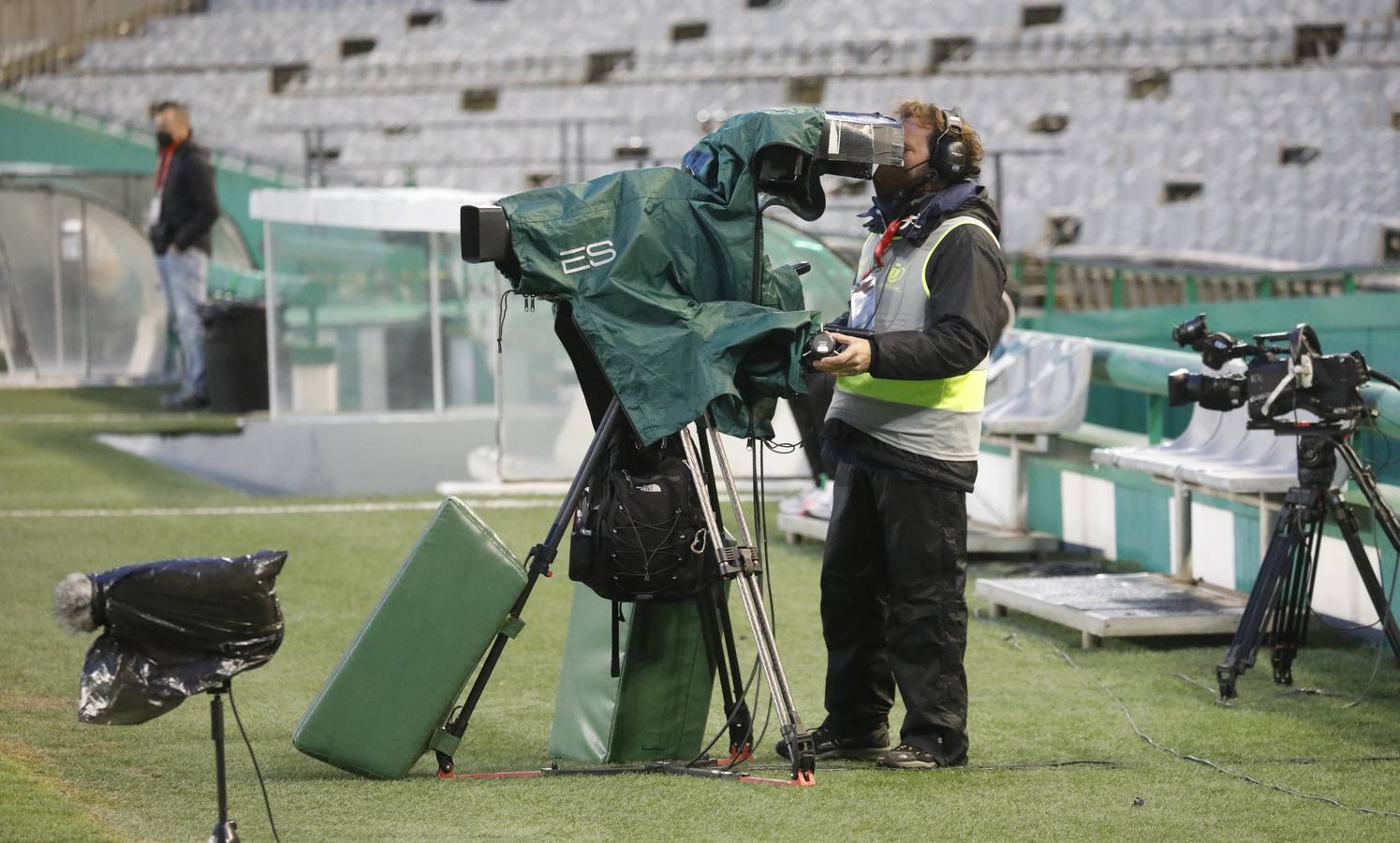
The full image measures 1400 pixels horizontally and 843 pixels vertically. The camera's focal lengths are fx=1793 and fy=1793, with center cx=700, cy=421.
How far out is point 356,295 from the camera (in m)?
10.9

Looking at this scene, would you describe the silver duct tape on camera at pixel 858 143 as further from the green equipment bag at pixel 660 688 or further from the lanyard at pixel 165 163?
the lanyard at pixel 165 163

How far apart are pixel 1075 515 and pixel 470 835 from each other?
4631 mm

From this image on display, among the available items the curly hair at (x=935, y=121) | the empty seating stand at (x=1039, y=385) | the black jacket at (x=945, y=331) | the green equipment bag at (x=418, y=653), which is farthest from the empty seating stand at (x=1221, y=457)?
the green equipment bag at (x=418, y=653)

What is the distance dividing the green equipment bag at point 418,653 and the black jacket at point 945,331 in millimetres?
880

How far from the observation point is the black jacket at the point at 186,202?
12.2m

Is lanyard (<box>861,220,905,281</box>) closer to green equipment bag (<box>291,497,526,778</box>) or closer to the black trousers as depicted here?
the black trousers

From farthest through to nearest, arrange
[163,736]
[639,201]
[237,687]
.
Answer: [237,687] < [163,736] < [639,201]

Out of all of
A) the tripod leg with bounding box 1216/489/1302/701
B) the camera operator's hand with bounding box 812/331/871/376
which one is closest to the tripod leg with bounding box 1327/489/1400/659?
the tripod leg with bounding box 1216/489/1302/701

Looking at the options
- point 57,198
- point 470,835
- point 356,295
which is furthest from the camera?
point 57,198

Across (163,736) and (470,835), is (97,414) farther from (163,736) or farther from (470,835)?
(470,835)

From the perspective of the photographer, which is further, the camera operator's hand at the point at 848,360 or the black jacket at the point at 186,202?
the black jacket at the point at 186,202

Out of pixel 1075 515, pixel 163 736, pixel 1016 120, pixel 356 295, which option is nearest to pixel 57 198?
pixel 356 295

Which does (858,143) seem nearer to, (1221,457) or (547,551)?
(547,551)

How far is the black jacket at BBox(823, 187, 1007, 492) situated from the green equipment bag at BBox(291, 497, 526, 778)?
88 cm
